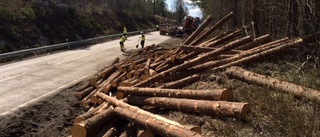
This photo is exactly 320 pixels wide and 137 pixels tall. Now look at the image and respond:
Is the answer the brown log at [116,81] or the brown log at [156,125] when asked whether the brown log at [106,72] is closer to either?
the brown log at [116,81]

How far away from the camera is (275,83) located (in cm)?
838

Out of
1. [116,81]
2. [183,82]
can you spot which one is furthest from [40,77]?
[183,82]

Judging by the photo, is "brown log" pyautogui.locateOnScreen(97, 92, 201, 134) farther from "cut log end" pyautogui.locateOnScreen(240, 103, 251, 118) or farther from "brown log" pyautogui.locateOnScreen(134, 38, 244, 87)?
"brown log" pyautogui.locateOnScreen(134, 38, 244, 87)

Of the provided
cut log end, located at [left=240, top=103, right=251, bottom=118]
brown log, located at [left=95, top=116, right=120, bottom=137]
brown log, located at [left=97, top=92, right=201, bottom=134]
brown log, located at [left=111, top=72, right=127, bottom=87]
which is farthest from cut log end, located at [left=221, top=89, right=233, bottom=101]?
brown log, located at [left=111, top=72, right=127, bottom=87]

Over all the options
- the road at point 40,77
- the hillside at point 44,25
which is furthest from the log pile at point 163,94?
the hillside at point 44,25

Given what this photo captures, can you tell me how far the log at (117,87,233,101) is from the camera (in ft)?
24.9

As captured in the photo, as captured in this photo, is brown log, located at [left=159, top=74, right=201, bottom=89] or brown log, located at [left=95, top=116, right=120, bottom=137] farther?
brown log, located at [left=159, top=74, right=201, bottom=89]

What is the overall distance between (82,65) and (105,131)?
1155cm

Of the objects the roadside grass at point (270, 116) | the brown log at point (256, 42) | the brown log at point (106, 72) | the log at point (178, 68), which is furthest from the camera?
the brown log at point (106, 72)

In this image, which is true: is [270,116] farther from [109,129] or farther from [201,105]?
[109,129]

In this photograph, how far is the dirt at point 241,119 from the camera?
621 centimetres

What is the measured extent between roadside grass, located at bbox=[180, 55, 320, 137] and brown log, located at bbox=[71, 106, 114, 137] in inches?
86.5

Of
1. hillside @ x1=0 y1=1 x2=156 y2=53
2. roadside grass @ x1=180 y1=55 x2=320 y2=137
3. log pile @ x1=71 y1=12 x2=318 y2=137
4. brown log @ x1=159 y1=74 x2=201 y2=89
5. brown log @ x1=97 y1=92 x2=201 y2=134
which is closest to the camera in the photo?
roadside grass @ x1=180 y1=55 x2=320 y2=137

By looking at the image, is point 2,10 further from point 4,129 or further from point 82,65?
point 4,129
